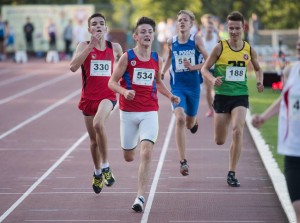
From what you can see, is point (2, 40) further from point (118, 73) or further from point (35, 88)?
point (118, 73)

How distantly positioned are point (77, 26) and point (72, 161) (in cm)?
3470

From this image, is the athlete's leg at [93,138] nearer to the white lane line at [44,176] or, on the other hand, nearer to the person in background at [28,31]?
the white lane line at [44,176]

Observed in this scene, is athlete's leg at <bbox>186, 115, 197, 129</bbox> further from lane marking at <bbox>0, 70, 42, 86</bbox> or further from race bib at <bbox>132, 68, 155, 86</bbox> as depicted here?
lane marking at <bbox>0, 70, 42, 86</bbox>

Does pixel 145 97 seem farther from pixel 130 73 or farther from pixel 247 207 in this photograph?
Answer: pixel 247 207

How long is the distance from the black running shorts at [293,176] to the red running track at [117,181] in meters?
2.61

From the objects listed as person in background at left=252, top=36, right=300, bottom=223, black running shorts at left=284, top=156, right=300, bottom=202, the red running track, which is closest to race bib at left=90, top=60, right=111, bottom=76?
the red running track

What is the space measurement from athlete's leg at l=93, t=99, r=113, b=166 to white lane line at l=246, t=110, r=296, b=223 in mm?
2001

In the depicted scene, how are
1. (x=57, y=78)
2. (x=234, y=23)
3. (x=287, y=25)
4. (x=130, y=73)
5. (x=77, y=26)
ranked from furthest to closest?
(x=287, y=25), (x=77, y=26), (x=57, y=78), (x=234, y=23), (x=130, y=73)

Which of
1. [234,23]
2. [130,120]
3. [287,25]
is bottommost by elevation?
[287,25]

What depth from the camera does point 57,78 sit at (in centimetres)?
3497

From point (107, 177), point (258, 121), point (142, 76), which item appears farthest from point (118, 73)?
point (258, 121)

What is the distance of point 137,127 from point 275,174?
2.50m

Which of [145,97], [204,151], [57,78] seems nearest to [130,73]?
[145,97]

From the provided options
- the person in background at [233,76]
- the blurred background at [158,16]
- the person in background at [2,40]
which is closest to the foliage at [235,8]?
the blurred background at [158,16]
